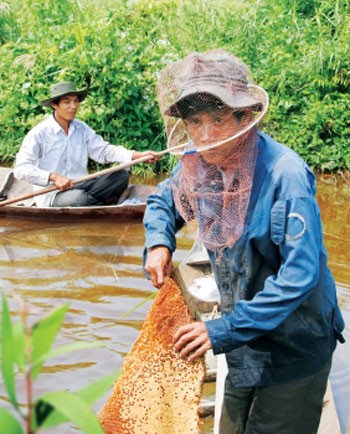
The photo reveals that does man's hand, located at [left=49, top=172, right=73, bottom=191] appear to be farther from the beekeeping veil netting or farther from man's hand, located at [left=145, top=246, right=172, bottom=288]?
the beekeeping veil netting

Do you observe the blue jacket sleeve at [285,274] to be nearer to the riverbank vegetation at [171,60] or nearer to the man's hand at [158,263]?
the man's hand at [158,263]

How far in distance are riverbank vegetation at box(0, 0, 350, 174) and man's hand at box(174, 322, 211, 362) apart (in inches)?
266

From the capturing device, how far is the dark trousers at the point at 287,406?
2.26 metres

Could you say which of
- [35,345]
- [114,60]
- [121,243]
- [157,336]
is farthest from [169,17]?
[35,345]

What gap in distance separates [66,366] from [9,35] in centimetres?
796

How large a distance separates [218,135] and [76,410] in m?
1.58

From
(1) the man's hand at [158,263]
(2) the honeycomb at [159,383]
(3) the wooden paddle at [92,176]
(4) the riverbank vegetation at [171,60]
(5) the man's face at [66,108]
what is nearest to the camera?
(1) the man's hand at [158,263]

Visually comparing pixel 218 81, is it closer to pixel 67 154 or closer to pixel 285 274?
pixel 285 274

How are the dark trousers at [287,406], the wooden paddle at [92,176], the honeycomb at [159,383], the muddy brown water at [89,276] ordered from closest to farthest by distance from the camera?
the dark trousers at [287,406] < the honeycomb at [159,383] < the muddy brown water at [89,276] < the wooden paddle at [92,176]

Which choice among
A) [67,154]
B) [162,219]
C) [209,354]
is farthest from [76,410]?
[67,154]

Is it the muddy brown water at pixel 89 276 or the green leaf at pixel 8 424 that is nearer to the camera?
the green leaf at pixel 8 424

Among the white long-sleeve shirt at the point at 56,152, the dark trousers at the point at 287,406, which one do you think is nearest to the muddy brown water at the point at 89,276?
the white long-sleeve shirt at the point at 56,152

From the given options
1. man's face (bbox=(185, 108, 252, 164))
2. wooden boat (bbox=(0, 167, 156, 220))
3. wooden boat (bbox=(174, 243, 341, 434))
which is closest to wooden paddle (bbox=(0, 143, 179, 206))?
wooden boat (bbox=(0, 167, 156, 220))

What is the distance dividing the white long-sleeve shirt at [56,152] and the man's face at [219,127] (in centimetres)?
487
